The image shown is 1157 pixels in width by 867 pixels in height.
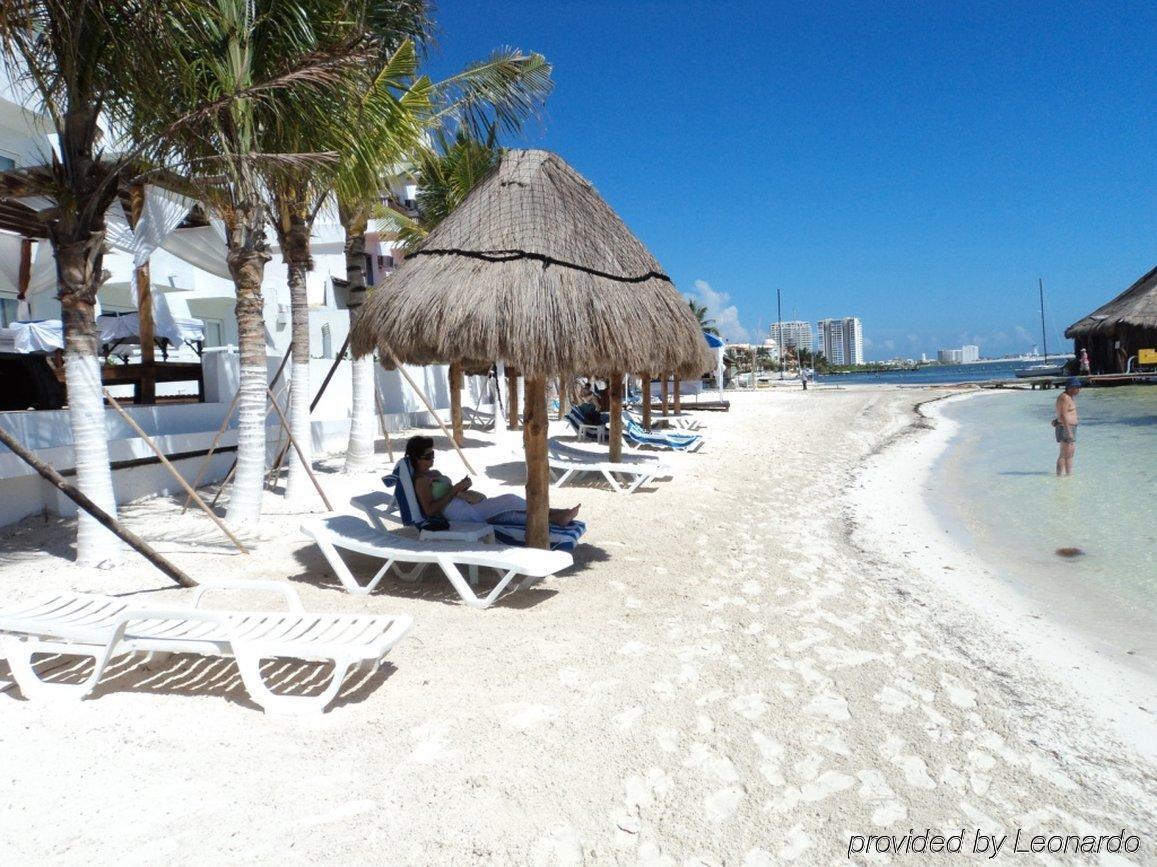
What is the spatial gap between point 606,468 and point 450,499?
4.36 metres

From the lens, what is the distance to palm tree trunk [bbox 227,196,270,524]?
7.20m

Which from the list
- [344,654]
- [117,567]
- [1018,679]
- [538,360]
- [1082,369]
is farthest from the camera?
[1082,369]

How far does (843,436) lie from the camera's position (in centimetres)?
1934

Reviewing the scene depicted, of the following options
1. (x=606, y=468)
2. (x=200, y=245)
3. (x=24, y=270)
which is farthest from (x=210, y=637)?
(x=24, y=270)

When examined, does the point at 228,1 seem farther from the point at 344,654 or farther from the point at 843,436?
the point at 843,436

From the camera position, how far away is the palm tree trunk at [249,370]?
23.6 feet

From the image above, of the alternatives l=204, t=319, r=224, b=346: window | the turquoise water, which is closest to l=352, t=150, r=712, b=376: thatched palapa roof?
the turquoise water

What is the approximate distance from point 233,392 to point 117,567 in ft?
17.2

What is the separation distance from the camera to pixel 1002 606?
19.9ft

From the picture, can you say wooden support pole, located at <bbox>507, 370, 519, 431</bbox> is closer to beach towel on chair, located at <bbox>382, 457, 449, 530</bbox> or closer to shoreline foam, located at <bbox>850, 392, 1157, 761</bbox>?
shoreline foam, located at <bbox>850, 392, 1157, 761</bbox>

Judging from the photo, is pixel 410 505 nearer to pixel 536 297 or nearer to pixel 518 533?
pixel 518 533

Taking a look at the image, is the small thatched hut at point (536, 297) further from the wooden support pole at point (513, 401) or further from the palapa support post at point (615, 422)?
the wooden support pole at point (513, 401)

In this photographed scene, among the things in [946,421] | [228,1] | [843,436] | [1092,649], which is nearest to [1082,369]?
[946,421]
